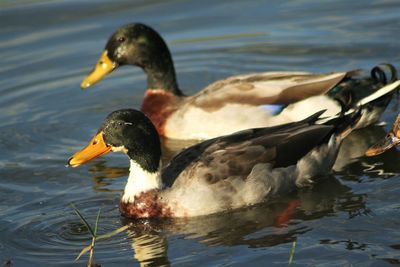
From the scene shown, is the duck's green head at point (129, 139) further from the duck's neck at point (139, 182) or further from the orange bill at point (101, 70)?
the orange bill at point (101, 70)

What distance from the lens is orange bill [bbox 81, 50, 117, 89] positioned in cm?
1259

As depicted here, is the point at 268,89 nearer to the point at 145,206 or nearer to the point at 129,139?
the point at 129,139

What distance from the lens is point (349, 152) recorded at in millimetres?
10969

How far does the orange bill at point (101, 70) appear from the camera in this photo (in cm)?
1259

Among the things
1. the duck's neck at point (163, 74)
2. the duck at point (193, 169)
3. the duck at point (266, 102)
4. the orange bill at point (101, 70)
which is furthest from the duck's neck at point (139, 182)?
the orange bill at point (101, 70)

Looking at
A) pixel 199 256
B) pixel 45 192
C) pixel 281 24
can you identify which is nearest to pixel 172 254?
pixel 199 256

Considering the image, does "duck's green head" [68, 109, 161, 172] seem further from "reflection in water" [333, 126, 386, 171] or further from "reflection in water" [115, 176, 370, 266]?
"reflection in water" [333, 126, 386, 171]

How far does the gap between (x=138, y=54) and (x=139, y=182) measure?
3.45 meters

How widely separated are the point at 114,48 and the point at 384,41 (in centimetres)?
366

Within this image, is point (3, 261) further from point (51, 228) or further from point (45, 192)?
point (45, 192)

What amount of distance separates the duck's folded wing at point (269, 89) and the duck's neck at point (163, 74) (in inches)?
32.8

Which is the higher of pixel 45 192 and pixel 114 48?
pixel 114 48

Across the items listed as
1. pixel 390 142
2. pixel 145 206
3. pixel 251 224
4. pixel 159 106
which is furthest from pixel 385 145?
pixel 159 106

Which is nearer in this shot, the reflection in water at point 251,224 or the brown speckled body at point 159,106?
the reflection in water at point 251,224
